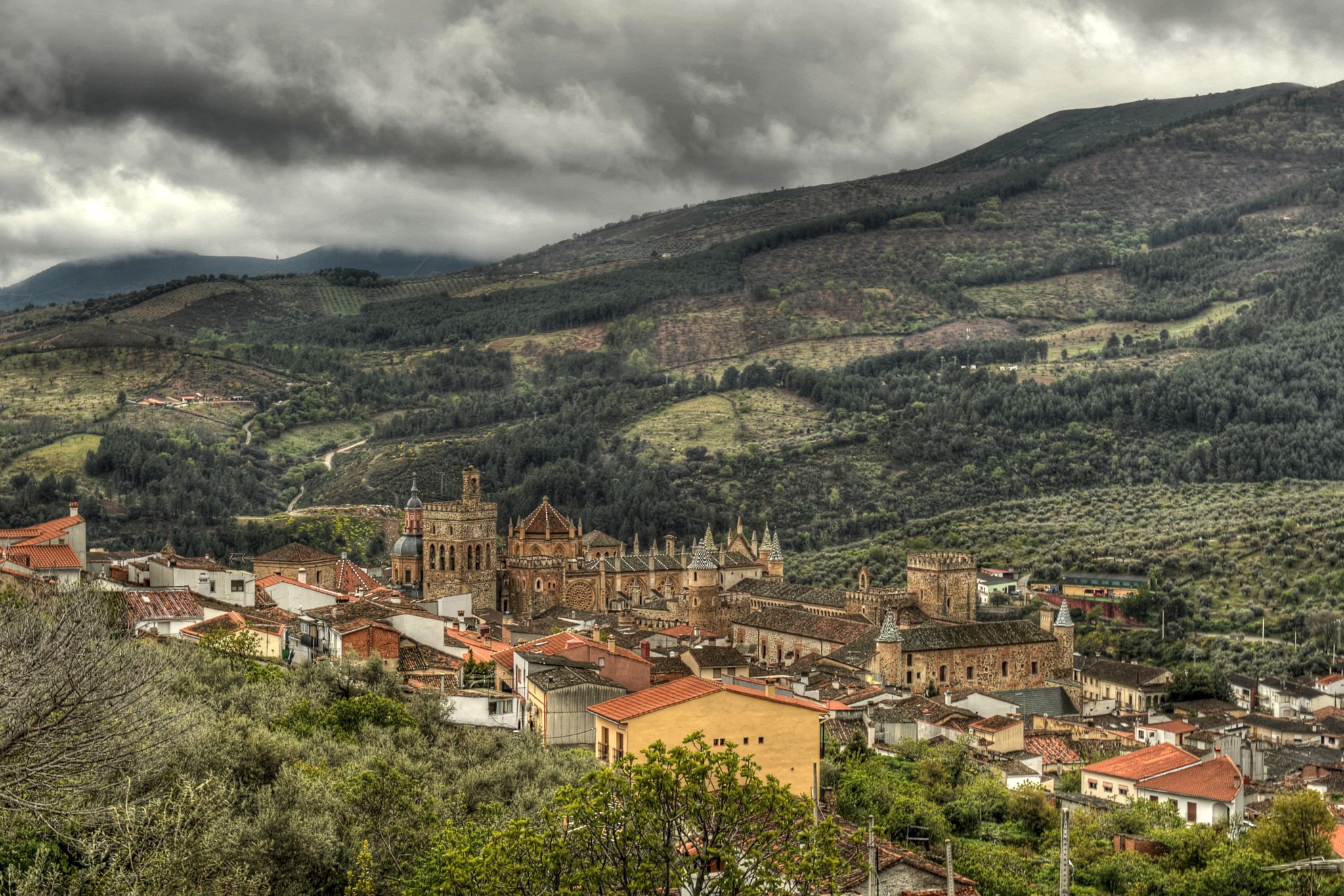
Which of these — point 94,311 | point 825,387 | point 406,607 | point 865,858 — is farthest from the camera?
point 94,311

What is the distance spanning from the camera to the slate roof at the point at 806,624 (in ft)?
186

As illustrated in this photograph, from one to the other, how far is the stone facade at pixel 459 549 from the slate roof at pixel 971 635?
18137 mm

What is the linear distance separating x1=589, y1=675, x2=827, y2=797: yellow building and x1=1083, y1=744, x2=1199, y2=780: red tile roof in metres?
15.2

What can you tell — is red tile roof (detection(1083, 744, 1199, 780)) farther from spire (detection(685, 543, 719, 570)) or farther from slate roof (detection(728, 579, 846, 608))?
spire (detection(685, 543, 719, 570))

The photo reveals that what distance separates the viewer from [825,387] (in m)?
121

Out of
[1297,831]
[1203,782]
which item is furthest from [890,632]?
[1297,831]

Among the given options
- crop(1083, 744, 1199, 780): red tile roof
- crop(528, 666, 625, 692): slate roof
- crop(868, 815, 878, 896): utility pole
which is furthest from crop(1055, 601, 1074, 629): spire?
crop(868, 815, 878, 896): utility pole

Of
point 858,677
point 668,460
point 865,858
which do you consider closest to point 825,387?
point 668,460

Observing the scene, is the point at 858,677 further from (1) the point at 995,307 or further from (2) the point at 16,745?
(1) the point at 995,307

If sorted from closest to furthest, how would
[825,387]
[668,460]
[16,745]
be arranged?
[16,745] → [668,460] → [825,387]

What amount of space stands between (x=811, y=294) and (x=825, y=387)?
51450mm

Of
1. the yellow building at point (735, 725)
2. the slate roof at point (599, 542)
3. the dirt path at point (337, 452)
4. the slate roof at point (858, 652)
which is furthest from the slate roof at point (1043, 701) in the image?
the dirt path at point (337, 452)

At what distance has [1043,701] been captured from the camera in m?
50.9

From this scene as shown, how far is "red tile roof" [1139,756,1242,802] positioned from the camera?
33562mm
